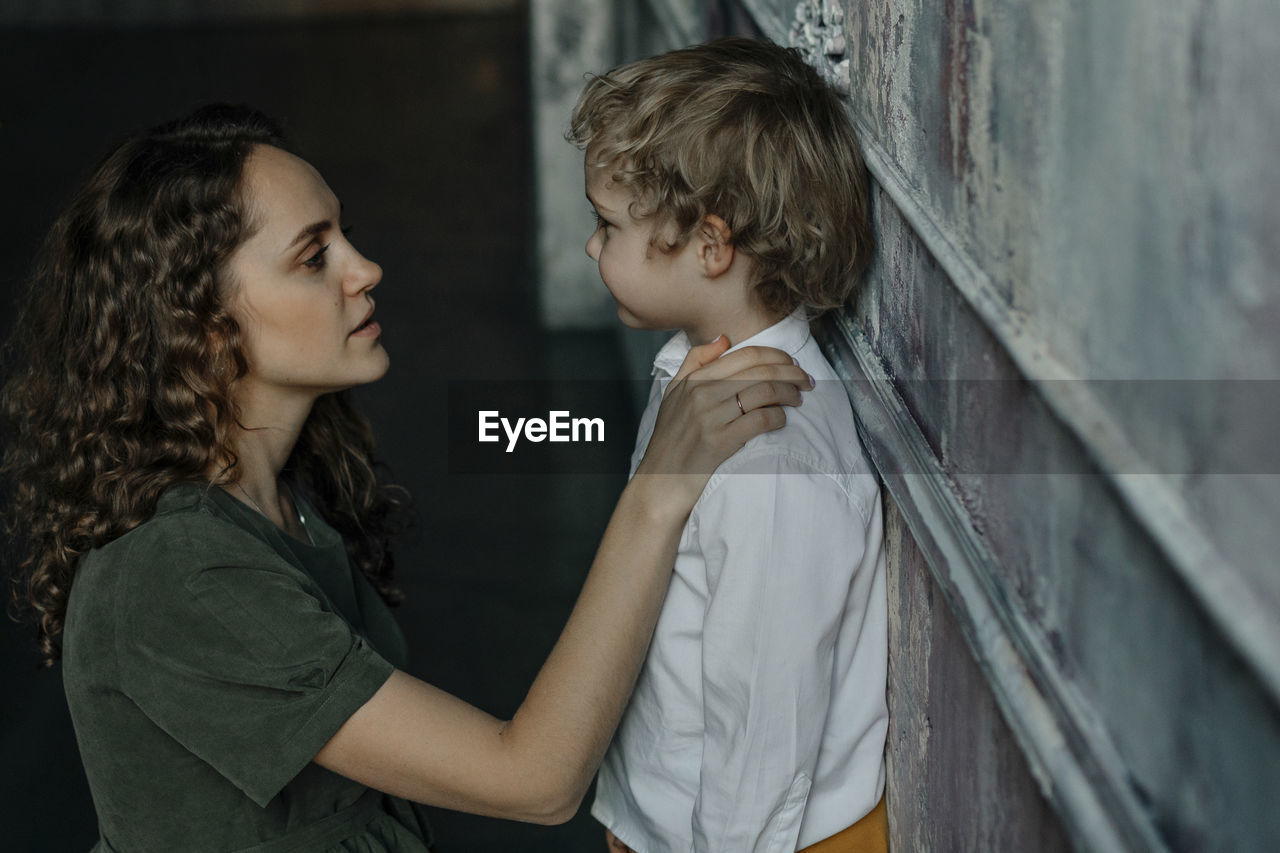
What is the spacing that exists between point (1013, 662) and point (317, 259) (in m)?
1.19

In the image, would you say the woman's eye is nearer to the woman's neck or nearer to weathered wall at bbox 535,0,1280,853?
the woman's neck

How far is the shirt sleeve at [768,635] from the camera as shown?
1393 mm

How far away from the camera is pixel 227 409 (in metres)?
1.74

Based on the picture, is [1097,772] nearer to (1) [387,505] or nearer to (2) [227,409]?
(2) [227,409]

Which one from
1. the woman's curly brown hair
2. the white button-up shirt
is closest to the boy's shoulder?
the white button-up shirt

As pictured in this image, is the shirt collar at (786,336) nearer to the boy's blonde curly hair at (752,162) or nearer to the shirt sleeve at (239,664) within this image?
the boy's blonde curly hair at (752,162)

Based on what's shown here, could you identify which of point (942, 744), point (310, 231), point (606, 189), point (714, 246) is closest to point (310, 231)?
point (310, 231)

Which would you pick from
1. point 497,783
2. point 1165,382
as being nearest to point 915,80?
point 1165,382

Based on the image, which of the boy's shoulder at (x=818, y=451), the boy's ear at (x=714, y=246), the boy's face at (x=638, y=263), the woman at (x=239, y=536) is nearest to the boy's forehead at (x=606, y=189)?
the boy's face at (x=638, y=263)

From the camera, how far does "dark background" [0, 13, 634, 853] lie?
3463 mm

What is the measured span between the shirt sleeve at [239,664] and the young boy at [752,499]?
1.32 ft

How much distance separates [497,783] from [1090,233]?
0.99 metres

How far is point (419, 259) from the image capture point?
7.21 meters

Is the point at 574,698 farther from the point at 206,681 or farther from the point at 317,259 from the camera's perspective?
the point at 317,259
